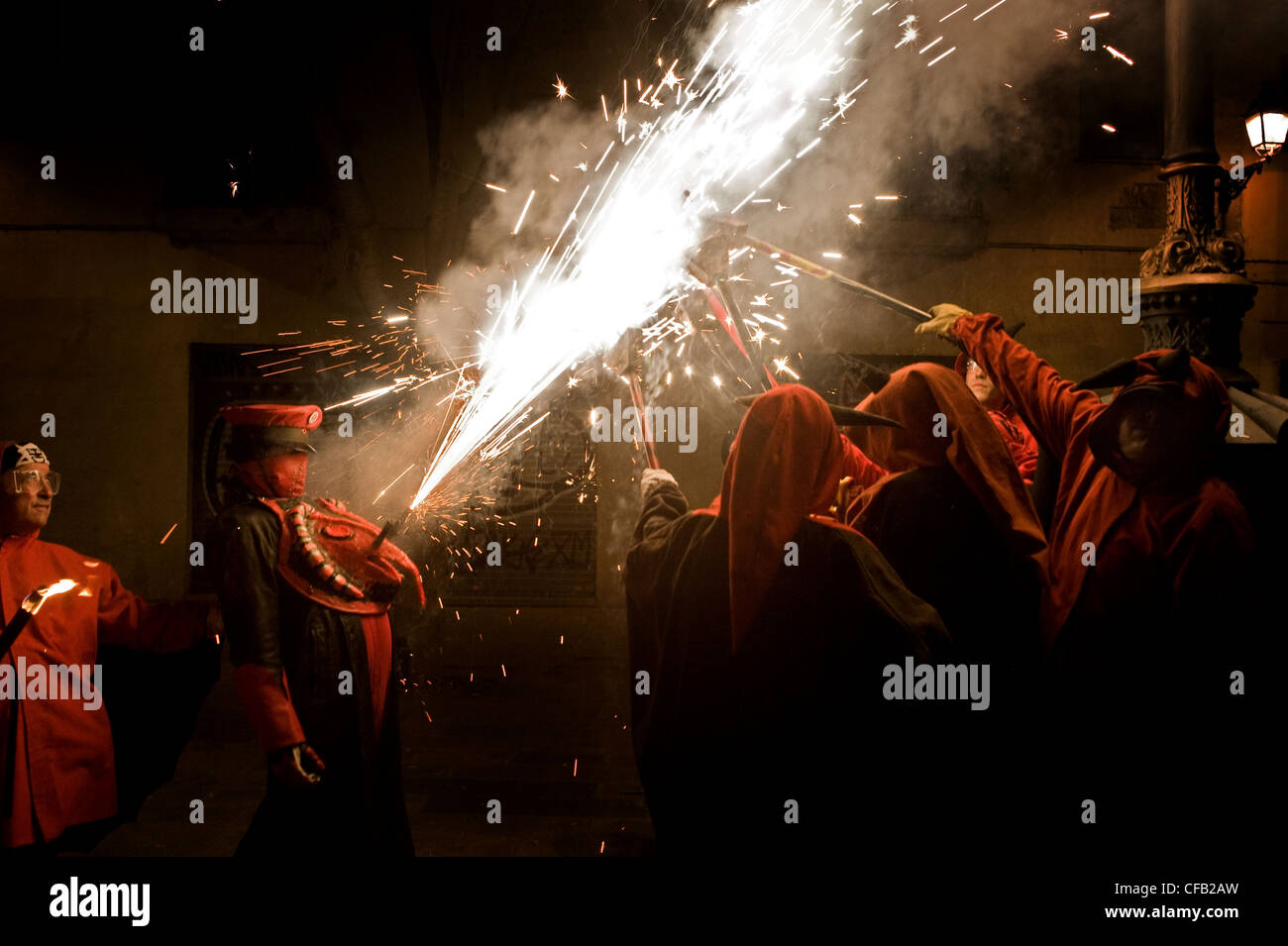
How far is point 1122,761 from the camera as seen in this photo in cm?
352

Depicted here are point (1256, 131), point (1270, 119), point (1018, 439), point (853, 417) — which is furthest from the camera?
point (1256, 131)

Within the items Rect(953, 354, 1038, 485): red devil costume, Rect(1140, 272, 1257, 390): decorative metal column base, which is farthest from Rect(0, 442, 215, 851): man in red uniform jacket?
Rect(1140, 272, 1257, 390): decorative metal column base

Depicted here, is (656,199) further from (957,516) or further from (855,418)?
(957,516)

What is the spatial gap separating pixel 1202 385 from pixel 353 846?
3.65 m

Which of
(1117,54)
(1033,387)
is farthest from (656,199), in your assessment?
(1117,54)

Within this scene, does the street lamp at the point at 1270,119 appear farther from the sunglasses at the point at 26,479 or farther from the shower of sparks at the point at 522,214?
the sunglasses at the point at 26,479

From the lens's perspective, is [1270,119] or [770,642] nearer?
[770,642]

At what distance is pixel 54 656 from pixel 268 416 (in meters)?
1.26

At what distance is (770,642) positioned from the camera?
9.76 feet

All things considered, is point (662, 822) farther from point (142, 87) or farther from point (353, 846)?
point (142, 87)

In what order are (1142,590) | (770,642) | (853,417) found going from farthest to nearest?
1. (1142,590)
2. (853,417)
3. (770,642)

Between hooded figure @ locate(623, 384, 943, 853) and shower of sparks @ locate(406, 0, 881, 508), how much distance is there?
1.33 m

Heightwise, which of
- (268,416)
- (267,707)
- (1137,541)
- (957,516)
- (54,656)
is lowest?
(267,707)

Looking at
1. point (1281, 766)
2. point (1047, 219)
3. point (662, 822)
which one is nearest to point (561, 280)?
point (662, 822)
